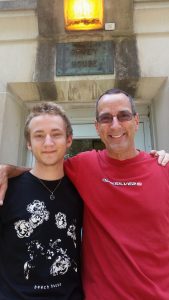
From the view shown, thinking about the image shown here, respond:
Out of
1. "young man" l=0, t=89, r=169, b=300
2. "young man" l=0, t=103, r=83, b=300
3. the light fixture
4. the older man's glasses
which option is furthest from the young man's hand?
the light fixture

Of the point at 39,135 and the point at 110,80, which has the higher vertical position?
the point at 110,80

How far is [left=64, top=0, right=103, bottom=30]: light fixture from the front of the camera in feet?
9.47

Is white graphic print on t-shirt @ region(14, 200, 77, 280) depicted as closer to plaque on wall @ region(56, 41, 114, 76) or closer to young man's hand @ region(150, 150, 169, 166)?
young man's hand @ region(150, 150, 169, 166)

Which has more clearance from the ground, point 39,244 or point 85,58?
point 85,58

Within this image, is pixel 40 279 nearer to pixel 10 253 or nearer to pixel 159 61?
pixel 10 253

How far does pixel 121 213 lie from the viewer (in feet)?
5.42

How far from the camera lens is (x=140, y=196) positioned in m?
1.68

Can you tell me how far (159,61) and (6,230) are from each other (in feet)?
7.51

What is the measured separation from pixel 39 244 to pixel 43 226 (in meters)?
0.09

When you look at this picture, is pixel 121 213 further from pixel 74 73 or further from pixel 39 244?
pixel 74 73

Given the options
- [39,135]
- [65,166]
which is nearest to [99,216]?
[65,166]

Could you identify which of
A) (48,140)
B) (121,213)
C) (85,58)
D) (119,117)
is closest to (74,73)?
(85,58)

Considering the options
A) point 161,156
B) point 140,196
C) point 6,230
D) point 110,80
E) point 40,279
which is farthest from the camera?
point 110,80

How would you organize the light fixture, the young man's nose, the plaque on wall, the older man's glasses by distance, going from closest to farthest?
the young man's nose, the older man's glasses, the light fixture, the plaque on wall
